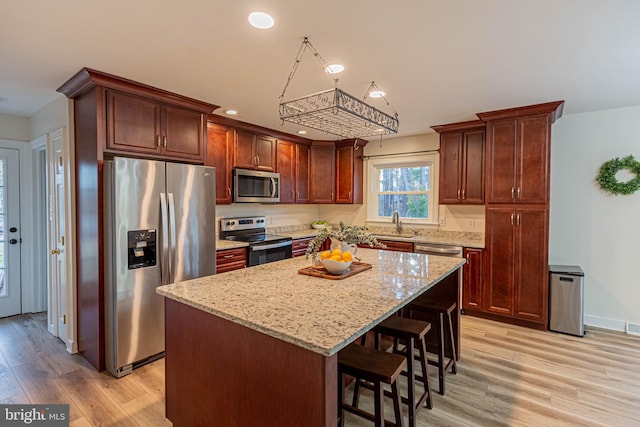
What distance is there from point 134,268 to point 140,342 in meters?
0.64

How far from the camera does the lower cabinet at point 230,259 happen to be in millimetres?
3586

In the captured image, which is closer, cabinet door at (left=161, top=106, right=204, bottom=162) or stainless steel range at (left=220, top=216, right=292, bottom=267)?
cabinet door at (left=161, top=106, right=204, bottom=162)

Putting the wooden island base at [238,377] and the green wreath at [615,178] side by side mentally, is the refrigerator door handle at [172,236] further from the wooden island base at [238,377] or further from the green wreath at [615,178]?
the green wreath at [615,178]

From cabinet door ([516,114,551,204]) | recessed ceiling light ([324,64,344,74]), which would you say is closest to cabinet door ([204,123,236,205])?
recessed ceiling light ([324,64,344,74])

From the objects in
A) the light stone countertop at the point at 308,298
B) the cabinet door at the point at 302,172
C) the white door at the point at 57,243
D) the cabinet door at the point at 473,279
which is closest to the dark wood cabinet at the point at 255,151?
the cabinet door at the point at 302,172

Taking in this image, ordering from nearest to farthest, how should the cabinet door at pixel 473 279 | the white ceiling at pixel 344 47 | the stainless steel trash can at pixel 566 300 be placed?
the white ceiling at pixel 344 47 < the stainless steel trash can at pixel 566 300 < the cabinet door at pixel 473 279

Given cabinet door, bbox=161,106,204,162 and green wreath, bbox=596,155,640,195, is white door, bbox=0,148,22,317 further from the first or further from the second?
green wreath, bbox=596,155,640,195

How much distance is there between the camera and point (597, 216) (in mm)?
3682

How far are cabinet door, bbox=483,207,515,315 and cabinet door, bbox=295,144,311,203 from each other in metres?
2.67

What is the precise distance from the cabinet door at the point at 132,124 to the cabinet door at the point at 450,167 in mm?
Answer: 3393

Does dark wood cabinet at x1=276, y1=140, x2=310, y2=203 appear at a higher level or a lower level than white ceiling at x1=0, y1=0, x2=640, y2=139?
lower

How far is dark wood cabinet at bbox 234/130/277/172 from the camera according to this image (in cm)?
424

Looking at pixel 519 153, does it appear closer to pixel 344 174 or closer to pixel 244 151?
pixel 344 174

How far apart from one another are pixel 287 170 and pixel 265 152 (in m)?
0.51
